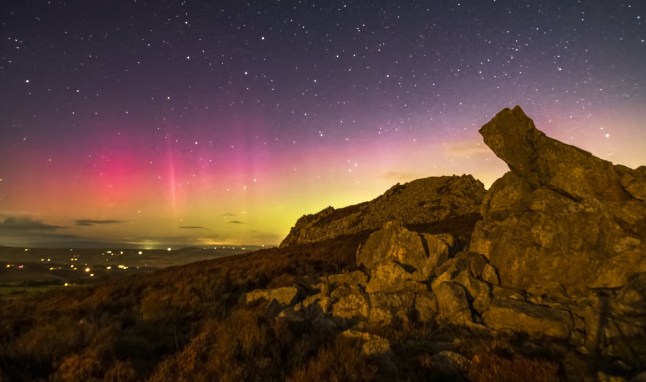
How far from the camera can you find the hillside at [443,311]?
7.46 meters

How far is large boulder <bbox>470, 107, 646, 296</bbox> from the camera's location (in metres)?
11.1

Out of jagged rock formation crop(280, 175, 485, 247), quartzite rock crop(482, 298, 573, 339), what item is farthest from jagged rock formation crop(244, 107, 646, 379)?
jagged rock formation crop(280, 175, 485, 247)

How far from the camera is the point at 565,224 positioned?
39.4 feet

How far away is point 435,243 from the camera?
14945 millimetres

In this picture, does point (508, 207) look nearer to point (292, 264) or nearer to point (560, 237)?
point (560, 237)

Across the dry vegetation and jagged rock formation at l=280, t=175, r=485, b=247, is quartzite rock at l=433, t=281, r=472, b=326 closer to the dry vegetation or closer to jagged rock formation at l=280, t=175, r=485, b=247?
the dry vegetation

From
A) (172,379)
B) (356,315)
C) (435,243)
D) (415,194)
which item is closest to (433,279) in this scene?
(435,243)

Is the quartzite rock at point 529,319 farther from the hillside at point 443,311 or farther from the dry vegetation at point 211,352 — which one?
the dry vegetation at point 211,352

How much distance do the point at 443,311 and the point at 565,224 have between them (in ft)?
17.2

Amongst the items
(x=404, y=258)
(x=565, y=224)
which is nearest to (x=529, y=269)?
(x=565, y=224)

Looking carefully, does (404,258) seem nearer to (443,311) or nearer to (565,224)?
(443,311)

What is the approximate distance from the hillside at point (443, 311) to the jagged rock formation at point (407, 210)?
19194mm

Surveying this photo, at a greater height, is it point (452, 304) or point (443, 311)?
point (452, 304)

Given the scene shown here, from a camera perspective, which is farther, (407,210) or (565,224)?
(407,210)
